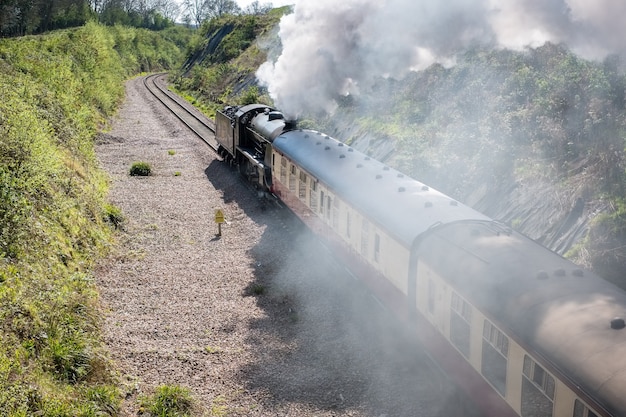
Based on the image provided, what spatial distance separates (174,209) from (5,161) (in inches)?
290

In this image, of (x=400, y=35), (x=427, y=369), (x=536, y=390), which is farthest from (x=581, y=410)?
(x=400, y=35)

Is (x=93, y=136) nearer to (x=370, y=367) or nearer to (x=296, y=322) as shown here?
(x=296, y=322)

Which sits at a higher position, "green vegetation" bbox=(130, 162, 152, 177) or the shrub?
"green vegetation" bbox=(130, 162, 152, 177)

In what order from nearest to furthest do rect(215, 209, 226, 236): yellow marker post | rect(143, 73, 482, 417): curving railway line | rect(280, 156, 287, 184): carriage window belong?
rect(143, 73, 482, 417): curving railway line < rect(280, 156, 287, 184): carriage window < rect(215, 209, 226, 236): yellow marker post

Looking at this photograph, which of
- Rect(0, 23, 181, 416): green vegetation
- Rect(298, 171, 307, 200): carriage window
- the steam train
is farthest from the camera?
Rect(298, 171, 307, 200): carriage window

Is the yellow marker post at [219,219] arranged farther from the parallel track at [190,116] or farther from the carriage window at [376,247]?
the parallel track at [190,116]

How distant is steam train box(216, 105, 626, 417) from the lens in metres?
7.04

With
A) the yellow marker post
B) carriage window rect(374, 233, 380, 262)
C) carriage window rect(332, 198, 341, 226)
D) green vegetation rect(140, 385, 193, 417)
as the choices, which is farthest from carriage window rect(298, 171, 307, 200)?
green vegetation rect(140, 385, 193, 417)

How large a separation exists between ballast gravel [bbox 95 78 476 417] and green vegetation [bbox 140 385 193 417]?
0.76ft

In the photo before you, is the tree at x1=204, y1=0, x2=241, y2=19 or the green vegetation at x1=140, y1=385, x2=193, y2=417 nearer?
the green vegetation at x1=140, y1=385, x2=193, y2=417

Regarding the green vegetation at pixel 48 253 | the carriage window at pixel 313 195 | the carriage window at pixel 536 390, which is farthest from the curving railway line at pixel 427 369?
the green vegetation at pixel 48 253

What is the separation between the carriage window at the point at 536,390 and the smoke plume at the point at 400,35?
627cm

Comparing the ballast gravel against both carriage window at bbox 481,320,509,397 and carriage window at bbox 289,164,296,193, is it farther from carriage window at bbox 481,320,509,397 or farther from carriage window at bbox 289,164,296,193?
carriage window at bbox 481,320,509,397

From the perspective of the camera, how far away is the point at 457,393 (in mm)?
9930
